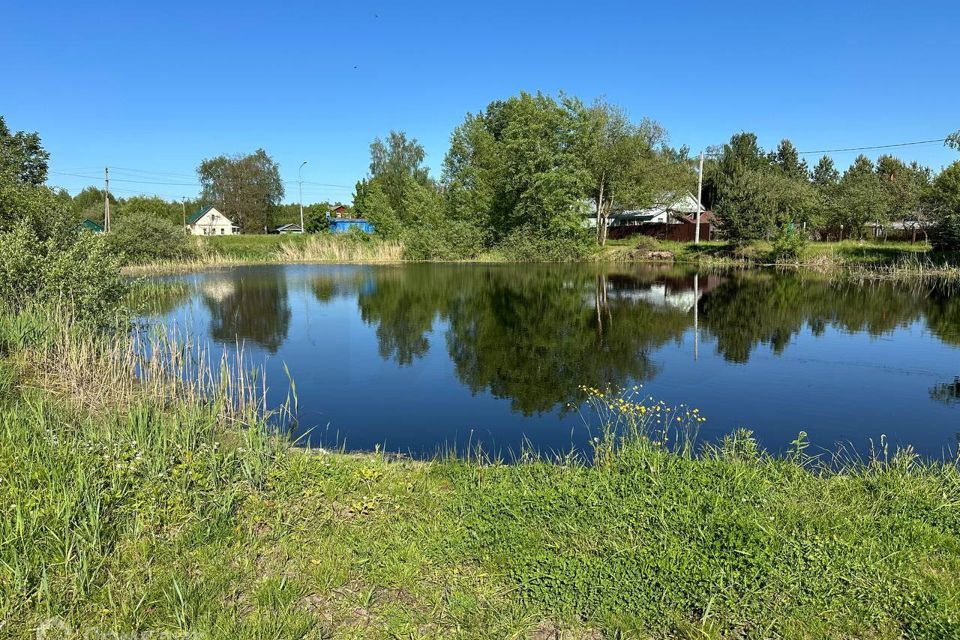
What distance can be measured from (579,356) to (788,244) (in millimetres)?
33334

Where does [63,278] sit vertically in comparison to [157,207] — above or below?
below

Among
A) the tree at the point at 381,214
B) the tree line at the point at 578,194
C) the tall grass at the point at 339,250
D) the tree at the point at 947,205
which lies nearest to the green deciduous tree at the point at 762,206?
the tree line at the point at 578,194

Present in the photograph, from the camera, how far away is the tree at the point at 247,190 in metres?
88.4

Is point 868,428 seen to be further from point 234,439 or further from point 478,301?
Answer: point 478,301

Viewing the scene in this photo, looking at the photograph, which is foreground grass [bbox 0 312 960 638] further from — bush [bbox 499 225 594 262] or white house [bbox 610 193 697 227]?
white house [bbox 610 193 697 227]

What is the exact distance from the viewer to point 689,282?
3322 centimetres

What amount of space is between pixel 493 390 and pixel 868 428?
6442 mm

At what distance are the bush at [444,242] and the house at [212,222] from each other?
1791 inches

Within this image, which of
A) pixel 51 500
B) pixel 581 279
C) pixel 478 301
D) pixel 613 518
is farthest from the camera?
pixel 581 279

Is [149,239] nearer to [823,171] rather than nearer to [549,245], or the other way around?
[549,245]

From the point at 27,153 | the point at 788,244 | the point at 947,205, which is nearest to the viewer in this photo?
the point at 27,153

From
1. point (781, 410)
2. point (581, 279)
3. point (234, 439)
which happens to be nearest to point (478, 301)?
point (581, 279)

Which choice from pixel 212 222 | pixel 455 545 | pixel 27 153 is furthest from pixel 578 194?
pixel 212 222

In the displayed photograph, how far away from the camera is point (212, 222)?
88250 mm
